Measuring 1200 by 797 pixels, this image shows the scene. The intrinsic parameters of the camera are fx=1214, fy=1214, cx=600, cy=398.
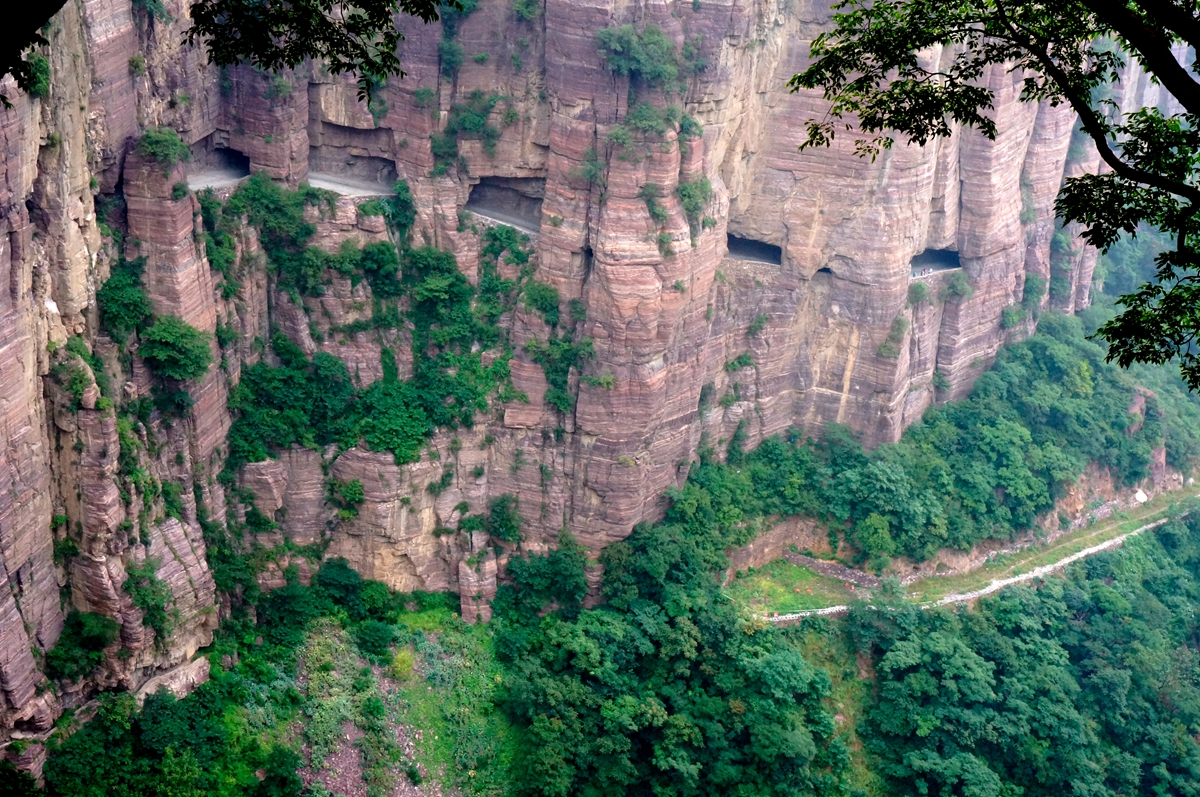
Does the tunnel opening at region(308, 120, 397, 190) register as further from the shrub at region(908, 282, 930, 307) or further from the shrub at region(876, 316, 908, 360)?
the shrub at region(908, 282, 930, 307)

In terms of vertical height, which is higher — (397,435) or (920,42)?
(920,42)

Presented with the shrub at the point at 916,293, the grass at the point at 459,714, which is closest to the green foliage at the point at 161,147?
the grass at the point at 459,714

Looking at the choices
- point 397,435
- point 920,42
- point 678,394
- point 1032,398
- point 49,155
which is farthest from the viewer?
point 1032,398

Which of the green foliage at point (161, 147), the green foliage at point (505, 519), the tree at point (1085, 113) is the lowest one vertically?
the green foliage at point (505, 519)

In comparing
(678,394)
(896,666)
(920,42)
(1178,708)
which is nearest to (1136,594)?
(1178,708)

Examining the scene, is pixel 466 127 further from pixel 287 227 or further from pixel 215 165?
pixel 215 165

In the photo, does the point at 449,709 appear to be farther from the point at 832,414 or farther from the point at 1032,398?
the point at 1032,398

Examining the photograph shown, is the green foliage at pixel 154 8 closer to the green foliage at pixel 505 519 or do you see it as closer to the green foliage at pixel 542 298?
the green foliage at pixel 542 298
